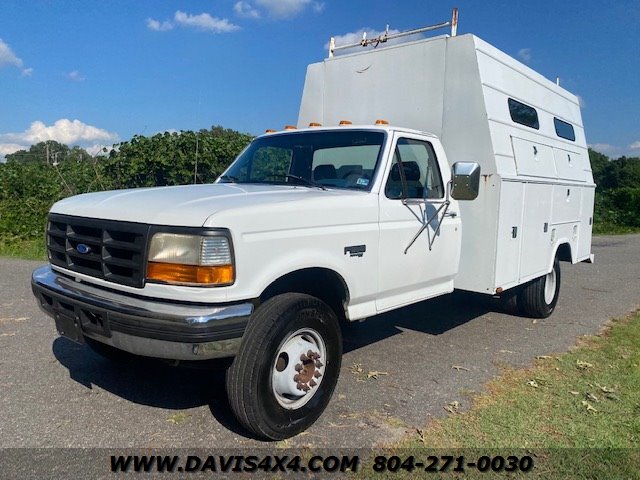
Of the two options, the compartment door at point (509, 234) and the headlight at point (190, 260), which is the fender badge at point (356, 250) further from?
the compartment door at point (509, 234)

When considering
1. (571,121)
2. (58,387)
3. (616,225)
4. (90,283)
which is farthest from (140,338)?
(616,225)

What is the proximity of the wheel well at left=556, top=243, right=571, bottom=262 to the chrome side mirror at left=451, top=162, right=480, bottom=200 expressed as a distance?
3.55 meters

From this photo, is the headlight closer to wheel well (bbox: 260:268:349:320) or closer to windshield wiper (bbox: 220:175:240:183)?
wheel well (bbox: 260:268:349:320)

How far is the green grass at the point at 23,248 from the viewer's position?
1120cm

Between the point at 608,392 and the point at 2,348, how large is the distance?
5.59 metres

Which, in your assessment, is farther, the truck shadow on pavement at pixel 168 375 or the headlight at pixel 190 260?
the truck shadow on pavement at pixel 168 375

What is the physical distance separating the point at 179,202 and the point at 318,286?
3.99 feet

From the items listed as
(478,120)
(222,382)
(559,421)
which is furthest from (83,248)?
(478,120)

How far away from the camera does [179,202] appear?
3275mm

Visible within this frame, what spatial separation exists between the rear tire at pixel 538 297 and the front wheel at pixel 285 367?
3.84 m

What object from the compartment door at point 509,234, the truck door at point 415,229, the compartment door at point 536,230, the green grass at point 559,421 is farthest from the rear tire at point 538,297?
the truck door at point 415,229

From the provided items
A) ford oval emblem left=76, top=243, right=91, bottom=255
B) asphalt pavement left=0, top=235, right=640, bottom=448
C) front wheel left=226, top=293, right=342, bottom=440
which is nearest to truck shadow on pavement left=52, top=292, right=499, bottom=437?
asphalt pavement left=0, top=235, right=640, bottom=448

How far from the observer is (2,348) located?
5.22 metres

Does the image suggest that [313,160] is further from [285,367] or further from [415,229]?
[285,367]
